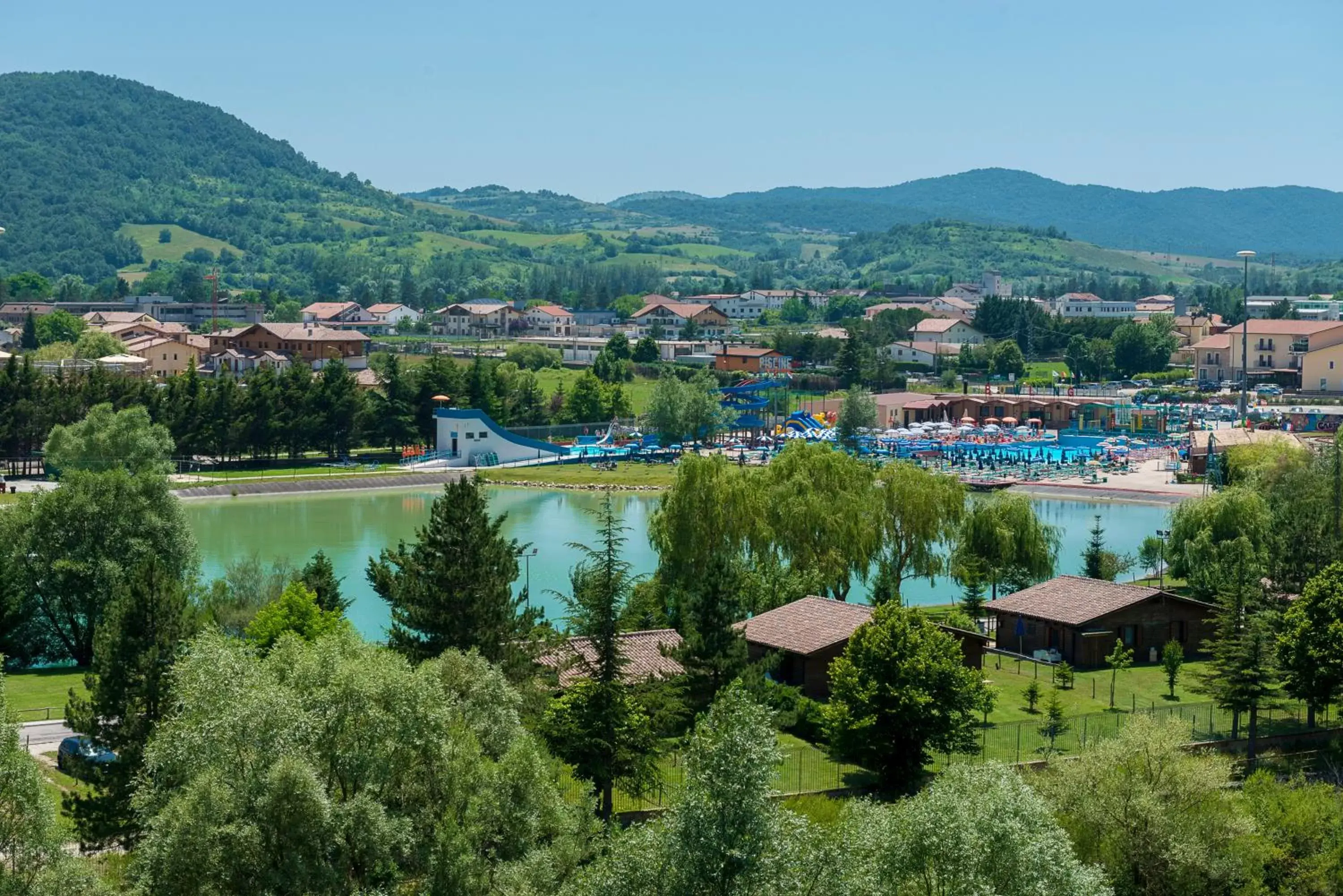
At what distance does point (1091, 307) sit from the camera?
461 ft

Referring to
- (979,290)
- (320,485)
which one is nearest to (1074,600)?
(320,485)

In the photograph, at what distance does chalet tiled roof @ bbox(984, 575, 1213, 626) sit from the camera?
84.2ft

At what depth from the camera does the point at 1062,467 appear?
63094mm

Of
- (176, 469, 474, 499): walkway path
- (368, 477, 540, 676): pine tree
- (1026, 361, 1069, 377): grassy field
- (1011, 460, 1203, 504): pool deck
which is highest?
(368, 477, 540, 676): pine tree

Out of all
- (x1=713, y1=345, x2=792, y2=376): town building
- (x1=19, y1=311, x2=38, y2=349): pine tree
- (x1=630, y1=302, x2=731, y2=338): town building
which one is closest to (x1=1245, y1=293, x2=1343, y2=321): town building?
(x1=630, y1=302, x2=731, y2=338): town building

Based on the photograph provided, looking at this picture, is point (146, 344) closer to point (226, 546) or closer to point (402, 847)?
point (226, 546)

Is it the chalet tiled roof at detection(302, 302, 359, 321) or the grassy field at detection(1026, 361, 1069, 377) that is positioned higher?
the chalet tiled roof at detection(302, 302, 359, 321)

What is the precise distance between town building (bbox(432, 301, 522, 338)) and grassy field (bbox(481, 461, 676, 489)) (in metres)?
53.3

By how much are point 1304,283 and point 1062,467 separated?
15045 centimetres

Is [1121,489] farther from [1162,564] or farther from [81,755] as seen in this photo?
[81,755]

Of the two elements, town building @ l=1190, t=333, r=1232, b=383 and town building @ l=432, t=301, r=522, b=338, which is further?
town building @ l=432, t=301, r=522, b=338

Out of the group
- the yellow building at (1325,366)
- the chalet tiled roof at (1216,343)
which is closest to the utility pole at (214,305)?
the chalet tiled roof at (1216,343)

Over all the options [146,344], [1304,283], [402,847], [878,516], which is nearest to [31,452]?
[146,344]

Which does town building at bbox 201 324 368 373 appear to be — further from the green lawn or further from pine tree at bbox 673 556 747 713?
pine tree at bbox 673 556 747 713
